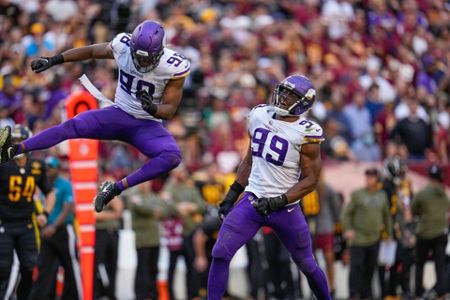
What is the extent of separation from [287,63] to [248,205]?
10.9 m

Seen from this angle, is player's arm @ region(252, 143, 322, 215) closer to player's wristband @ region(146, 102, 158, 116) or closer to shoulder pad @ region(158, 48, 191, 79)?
player's wristband @ region(146, 102, 158, 116)

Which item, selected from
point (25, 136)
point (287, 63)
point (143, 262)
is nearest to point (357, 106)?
point (287, 63)

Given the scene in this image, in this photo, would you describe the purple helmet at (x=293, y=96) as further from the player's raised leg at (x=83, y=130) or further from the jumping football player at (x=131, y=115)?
the player's raised leg at (x=83, y=130)

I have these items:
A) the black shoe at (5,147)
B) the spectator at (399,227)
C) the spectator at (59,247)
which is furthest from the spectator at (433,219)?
the black shoe at (5,147)

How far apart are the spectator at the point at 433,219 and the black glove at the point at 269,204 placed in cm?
578

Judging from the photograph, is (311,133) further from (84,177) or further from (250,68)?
(250,68)

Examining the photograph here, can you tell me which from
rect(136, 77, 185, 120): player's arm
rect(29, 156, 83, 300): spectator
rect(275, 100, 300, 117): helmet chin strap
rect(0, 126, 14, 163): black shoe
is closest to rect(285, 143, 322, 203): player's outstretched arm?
rect(275, 100, 300, 117): helmet chin strap

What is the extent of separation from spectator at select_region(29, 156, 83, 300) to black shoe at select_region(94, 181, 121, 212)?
3880mm

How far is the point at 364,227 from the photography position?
1617 centimetres

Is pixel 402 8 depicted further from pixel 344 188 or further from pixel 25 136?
pixel 25 136

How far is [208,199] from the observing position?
56.0ft

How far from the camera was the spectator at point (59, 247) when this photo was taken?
1492 centimetres

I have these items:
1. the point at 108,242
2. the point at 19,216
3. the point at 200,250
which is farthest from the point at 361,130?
the point at 19,216

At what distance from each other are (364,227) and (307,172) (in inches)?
211
